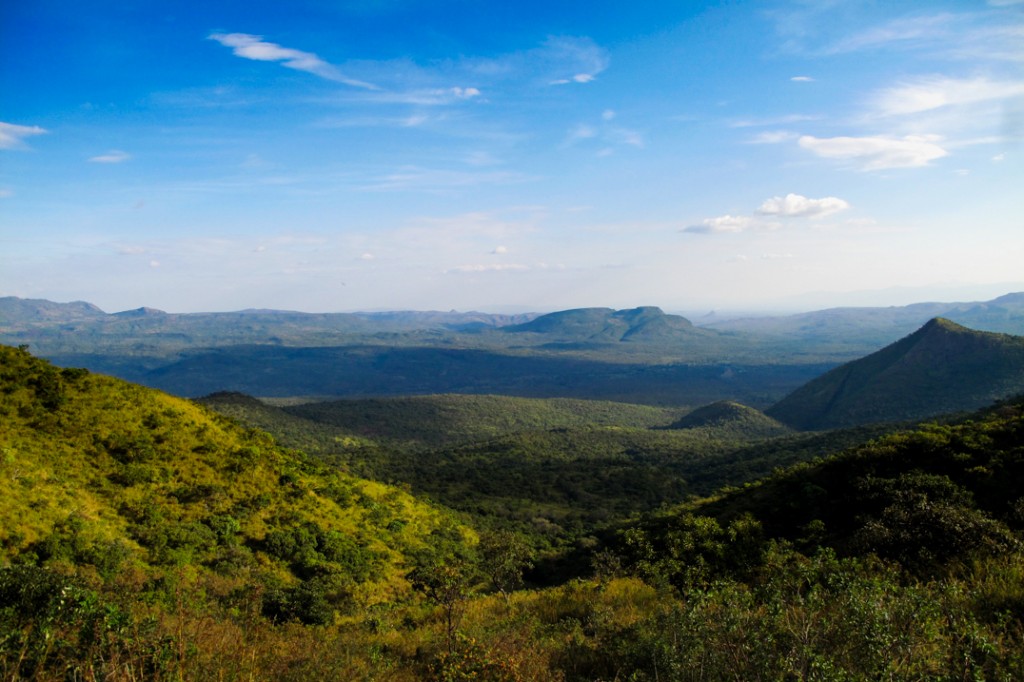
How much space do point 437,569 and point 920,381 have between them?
16129 cm

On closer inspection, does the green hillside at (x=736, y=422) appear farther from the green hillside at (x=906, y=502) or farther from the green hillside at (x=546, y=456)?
the green hillside at (x=906, y=502)

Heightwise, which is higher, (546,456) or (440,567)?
(440,567)

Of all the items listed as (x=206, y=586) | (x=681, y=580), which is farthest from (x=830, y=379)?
(x=206, y=586)

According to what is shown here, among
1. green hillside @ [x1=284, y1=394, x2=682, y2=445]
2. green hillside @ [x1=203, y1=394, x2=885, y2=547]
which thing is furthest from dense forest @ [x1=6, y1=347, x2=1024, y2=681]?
green hillside @ [x1=284, y1=394, x2=682, y2=445]

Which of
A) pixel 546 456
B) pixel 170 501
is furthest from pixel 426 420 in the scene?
pixel 170 501

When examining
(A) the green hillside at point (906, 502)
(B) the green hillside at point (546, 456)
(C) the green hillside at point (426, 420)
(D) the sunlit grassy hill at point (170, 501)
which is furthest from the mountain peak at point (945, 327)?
(D) the sunlit grassy hill at point (170, 501)

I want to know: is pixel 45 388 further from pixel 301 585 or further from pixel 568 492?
pixel 568 492

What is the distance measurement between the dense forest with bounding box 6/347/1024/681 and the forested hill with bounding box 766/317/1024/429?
120 m

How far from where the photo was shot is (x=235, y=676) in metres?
7.98

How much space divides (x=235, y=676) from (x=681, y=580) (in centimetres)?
1664

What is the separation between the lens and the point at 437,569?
24094 millimetres

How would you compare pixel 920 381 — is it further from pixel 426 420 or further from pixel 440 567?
pixel 440 567

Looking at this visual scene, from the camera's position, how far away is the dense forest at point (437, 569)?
748 centimetres

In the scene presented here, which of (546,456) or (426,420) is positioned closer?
(546,456)
